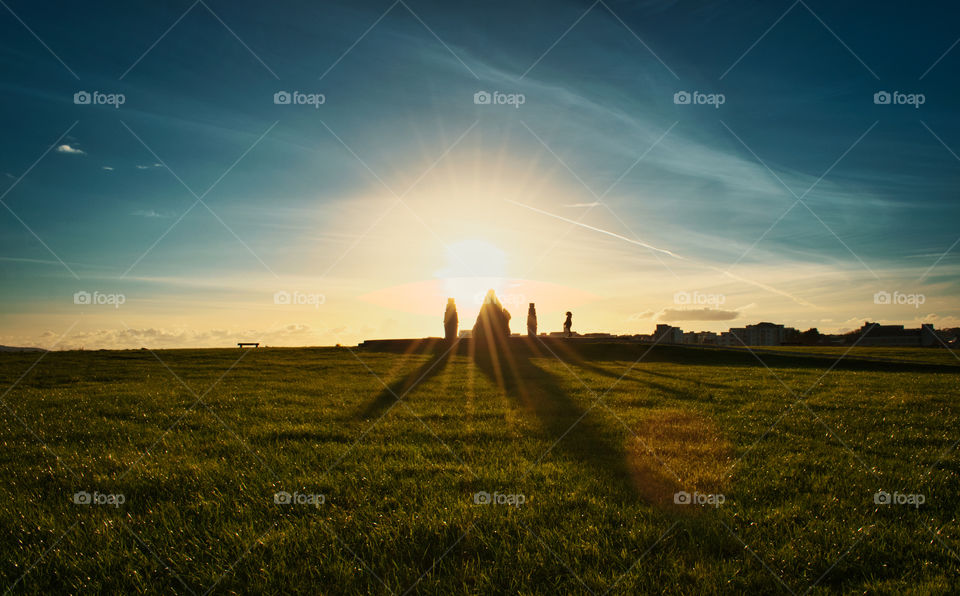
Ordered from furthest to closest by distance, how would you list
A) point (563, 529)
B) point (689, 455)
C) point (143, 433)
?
point (143, 433) → point (689, 455) → point (563, 529)

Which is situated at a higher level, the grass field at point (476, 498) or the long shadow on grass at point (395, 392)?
the long shadow on grass at point (395, 392)

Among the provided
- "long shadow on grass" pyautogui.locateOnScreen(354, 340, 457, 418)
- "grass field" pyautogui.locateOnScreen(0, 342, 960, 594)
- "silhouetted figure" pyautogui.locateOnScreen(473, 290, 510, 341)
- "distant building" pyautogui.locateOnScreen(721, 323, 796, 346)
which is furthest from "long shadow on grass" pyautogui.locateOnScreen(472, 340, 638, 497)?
"distant building" pyautogui.locateOnScreen(721, 323, 796, 346)

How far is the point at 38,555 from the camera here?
4.08 meters

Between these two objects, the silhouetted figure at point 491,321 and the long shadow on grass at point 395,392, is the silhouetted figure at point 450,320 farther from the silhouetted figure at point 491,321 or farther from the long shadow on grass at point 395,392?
the long shadow on grass at point 395,392

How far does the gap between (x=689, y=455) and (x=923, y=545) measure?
281 centimetres

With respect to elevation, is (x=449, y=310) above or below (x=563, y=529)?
above

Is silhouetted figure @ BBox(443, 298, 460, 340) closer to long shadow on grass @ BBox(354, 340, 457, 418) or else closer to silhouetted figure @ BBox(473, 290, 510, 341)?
silhouetted figure @ BBox(473, 290, 510, 341)

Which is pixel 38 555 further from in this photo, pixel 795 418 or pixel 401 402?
pixel 795 418

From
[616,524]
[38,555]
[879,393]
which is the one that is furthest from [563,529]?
[879,393]

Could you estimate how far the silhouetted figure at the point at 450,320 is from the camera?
38.3 m

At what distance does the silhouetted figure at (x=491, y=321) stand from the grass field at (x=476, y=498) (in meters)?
25.9

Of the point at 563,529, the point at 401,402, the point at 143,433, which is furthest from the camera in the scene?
the point at 401,402

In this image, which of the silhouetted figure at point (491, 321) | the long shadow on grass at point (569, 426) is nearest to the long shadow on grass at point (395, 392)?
the long shadow on grass at point (569, 426)

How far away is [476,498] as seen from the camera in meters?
5.05
